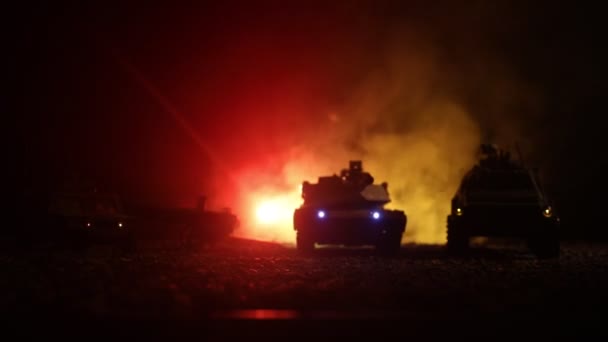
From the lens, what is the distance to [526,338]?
7.86 m

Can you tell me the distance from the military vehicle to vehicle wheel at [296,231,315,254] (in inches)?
144

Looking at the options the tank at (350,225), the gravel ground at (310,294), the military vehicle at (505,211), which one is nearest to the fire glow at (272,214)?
the tank at (350,225)

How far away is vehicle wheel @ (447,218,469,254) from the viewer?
2008 centimetres

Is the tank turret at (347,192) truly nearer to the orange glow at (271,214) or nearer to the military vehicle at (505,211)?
the military vehicle at (505,211)

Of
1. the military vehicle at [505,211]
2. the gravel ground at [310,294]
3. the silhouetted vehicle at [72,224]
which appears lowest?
the gravel ground at [310,294]

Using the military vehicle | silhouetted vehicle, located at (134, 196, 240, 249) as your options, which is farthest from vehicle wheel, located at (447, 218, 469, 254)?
silhouetted vehicle, located at (134, 196, 240, 249)

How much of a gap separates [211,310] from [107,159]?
31.4 meters

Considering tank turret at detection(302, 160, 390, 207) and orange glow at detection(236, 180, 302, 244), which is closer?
tank turret at detection(302, 160, 390, 207)

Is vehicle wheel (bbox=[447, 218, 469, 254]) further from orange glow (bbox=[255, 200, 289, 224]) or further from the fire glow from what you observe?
orange glow (bbox=[255, 200, 289, 224])

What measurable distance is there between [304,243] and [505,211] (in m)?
5.29

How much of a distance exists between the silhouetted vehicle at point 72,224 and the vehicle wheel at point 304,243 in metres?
4.44

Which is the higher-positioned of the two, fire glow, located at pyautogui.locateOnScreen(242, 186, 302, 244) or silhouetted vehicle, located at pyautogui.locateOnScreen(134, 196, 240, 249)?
fire glow, located at pyautogui.locateOnScreen(242, 186, 302, 244)

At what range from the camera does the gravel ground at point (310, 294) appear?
8695 millimetres

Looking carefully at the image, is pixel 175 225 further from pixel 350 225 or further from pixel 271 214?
pixel 271 214
